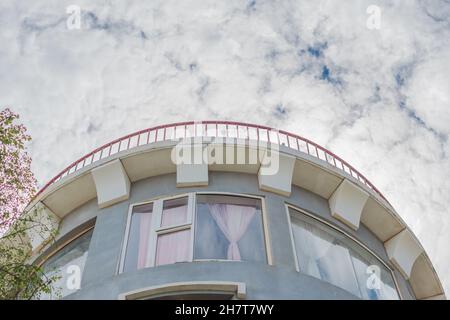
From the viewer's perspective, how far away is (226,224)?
11.8 m

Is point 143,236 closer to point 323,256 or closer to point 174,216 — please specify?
point 174,216

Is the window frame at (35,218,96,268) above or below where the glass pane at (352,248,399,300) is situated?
above

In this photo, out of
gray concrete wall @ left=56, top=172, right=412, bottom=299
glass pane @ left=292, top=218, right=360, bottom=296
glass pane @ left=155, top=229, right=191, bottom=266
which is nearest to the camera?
gray concrete wall @ left=56, top=172, right=412, bottom=299

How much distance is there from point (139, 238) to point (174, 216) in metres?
0.86

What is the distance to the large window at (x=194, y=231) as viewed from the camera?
11117 millimetres

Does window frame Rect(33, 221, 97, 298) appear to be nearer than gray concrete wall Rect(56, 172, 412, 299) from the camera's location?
No

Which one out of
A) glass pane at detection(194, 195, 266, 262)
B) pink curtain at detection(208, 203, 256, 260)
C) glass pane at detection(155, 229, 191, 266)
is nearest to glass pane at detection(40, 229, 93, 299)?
glass pane at detection(155, 229, 191, 266)

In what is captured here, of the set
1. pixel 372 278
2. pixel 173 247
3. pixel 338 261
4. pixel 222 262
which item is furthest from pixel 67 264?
pixel 372 278

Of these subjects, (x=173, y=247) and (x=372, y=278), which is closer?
(x=173, y=247)

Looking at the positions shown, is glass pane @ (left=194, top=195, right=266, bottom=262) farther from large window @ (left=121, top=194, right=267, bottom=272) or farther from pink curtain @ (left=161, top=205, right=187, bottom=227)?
pink curtain @ (left=161, top=205, right=187, bottom=227)

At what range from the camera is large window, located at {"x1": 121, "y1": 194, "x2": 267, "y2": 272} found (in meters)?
11.1

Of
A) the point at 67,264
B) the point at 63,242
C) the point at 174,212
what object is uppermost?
the point at 63,242

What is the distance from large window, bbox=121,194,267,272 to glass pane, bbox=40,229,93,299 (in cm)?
122

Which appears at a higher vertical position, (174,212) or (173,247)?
(174,212)
